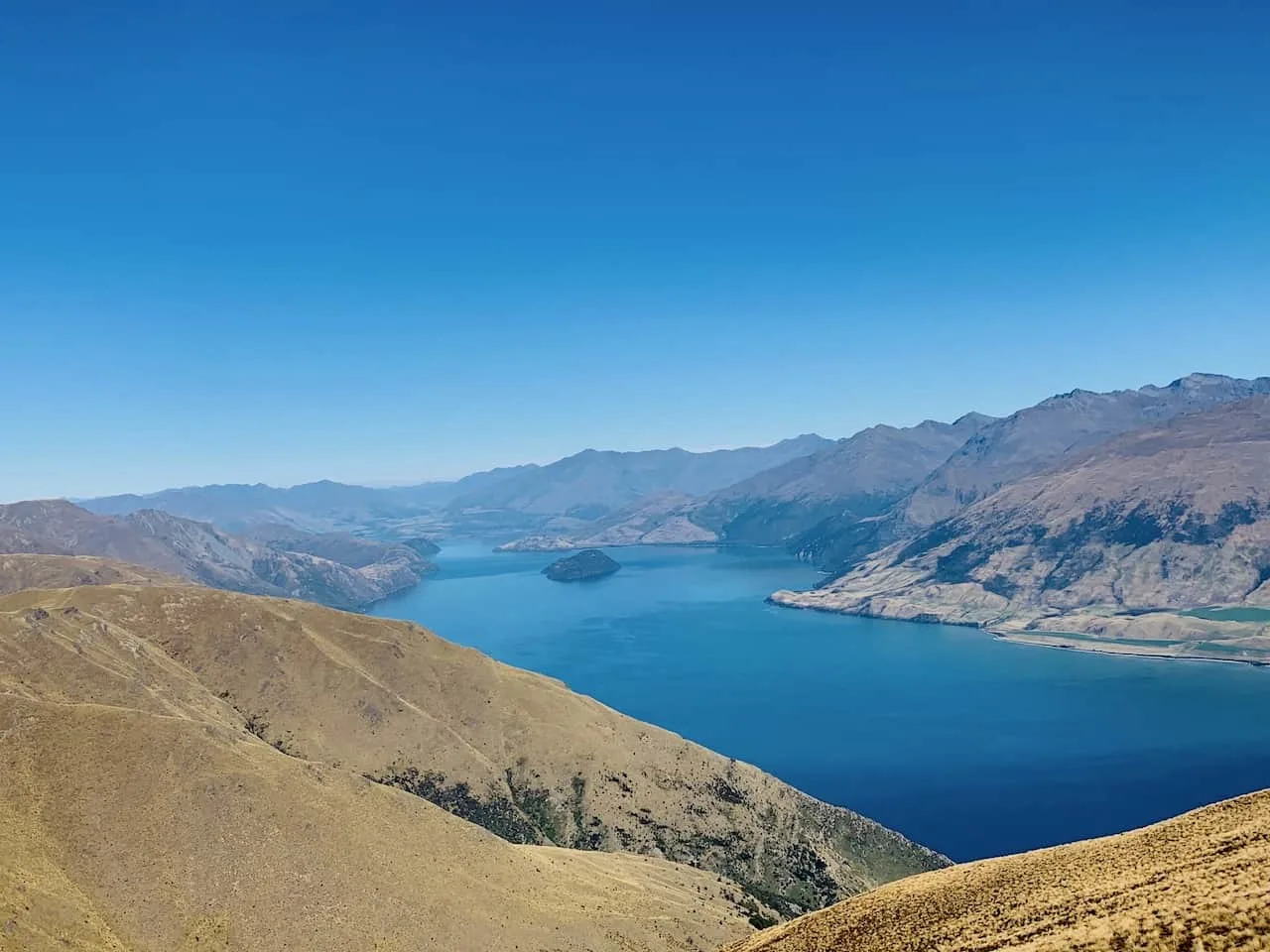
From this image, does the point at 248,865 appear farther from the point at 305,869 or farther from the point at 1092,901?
the point at 1092,901

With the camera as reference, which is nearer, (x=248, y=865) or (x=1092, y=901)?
(x=1092, y=901)

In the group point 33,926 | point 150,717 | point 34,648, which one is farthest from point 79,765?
point 34,648

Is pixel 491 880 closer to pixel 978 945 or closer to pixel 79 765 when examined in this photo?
pixel 79 765

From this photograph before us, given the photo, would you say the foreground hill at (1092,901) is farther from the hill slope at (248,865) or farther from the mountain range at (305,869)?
the hill slope at (248,865)

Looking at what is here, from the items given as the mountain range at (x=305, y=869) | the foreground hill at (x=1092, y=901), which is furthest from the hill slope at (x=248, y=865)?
the foreground hill at (x=1092, y=901)

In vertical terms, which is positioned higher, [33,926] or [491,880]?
[33,926]

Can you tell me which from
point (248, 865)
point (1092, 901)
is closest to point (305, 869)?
point (248, 865)

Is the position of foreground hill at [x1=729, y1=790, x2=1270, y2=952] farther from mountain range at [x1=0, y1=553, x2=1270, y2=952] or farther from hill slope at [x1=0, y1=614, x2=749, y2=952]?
hill slope at [x1=0, y1=614, x2=749, y2=952]

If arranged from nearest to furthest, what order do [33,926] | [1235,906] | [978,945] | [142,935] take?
[1235,906]
[978,945]
[33,926]
[142,935]
